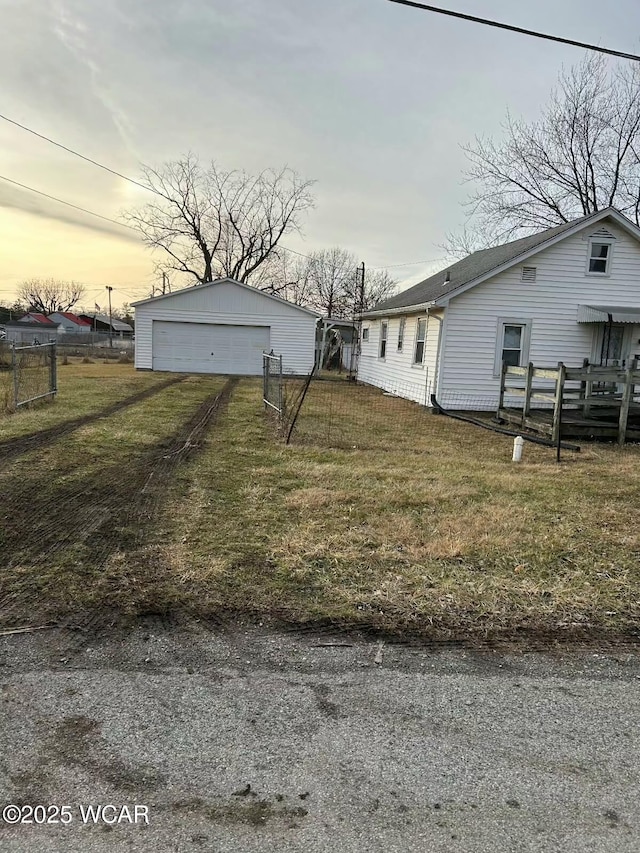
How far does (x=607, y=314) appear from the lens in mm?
13555

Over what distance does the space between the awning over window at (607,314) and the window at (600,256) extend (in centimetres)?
92

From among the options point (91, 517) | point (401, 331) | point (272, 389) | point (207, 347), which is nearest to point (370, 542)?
point (91, 517)

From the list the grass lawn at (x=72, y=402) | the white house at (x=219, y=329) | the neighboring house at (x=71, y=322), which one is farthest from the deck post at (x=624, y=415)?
the neighboring house at (x=71, y=322)

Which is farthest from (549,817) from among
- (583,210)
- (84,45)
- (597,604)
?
(583,210)

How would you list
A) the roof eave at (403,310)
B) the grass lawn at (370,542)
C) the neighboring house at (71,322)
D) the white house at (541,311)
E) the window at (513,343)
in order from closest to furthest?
the grass lawn at (370,542), the white house at (541,311), the window at (513,343), the roof eave at (403,310), the neighboring house at (71,322)

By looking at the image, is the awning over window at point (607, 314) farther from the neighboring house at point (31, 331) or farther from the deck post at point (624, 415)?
the neighboring house at point (31, 331)

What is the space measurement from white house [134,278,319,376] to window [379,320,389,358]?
515 cm

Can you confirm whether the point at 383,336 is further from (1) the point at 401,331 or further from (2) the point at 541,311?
(2) the point at 541,311

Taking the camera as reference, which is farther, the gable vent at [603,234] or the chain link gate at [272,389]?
the gable vent at [603,234]

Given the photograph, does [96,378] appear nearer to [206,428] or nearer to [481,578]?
[206,428]

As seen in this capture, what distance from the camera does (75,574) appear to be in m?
3.82

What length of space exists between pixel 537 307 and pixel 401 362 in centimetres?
467

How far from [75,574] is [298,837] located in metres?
2.55

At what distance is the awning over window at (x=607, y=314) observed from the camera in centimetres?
1349
